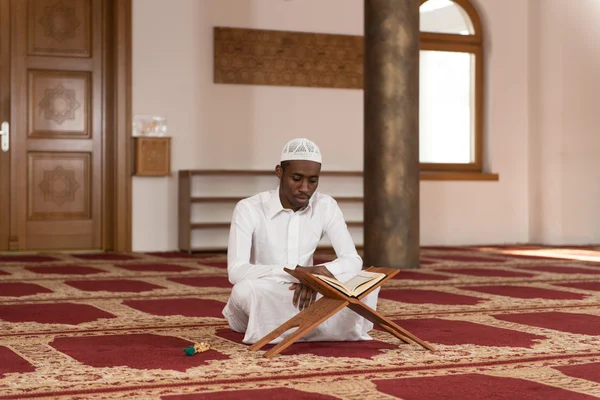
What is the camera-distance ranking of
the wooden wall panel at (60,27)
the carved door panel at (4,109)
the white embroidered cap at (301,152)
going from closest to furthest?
the white embroidered cap at (301,152), the carved door panel at (4,109), the wooden wall panel at (60,27)

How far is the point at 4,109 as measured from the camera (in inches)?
350

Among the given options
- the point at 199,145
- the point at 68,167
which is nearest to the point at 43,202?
the point at 68,167

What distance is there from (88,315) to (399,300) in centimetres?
164

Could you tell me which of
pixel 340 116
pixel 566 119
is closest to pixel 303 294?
pixel 340 116

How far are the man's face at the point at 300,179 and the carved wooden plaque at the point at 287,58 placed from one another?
5.97 meters

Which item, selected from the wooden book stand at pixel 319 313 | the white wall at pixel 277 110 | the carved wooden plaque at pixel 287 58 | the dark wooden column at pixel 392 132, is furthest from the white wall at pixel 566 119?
the wooden book stand at pixel 319 313

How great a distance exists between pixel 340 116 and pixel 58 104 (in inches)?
108

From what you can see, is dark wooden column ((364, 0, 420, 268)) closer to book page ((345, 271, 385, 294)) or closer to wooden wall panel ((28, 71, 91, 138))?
wooden wall panel ((28, 71, 91, 138))

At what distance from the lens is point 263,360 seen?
316 centimetres

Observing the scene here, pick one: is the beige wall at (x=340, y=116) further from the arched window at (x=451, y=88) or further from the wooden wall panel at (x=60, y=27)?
the wooden wall panel at (x=60, y=27)

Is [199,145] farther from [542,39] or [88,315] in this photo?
[88,315]

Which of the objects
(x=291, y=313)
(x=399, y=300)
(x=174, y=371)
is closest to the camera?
(x=174, y=371)

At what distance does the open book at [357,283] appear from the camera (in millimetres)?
3139

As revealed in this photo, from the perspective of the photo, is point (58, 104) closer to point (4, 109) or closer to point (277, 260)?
point (4, 109)
